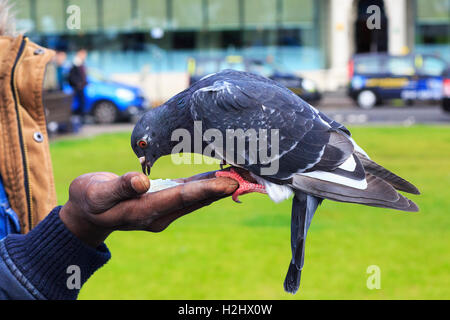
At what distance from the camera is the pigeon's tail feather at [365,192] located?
2.19 metres

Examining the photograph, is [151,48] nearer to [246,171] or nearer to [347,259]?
[347,259]

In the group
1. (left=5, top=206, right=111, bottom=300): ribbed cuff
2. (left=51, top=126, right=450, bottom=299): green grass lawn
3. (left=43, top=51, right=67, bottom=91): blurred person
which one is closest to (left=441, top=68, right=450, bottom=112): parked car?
(left=51, top=126, right=450, bottom=299): green grass lawn

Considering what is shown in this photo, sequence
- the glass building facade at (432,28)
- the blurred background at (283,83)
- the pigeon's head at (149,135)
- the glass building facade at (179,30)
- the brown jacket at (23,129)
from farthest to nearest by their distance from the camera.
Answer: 1. the glass building facade at (179,30)
2. the glass building facade at (432,28)
3. the blurred background at (283,83)
4. the pigeon's head at (149,135)
5. the brown jacket at (23,129)

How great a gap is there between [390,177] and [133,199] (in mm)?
917

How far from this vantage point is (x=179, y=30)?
1069 inches

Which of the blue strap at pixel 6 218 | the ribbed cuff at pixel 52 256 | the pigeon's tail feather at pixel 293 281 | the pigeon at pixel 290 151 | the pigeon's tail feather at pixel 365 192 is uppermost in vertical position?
the pigeon at pixel 290 151

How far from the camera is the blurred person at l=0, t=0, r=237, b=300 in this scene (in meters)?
2.11

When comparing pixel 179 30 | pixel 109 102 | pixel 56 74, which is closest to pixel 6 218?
pixel 56 74

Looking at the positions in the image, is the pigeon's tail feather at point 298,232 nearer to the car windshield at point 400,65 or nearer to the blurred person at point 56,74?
the blurred person at point 56,74

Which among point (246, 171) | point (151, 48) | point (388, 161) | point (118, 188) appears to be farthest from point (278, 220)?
point (151, 48)

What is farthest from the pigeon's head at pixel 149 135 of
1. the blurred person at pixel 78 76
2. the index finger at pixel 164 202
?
the blurred person at pixel 78 76

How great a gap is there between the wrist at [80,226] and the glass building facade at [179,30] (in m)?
24.7

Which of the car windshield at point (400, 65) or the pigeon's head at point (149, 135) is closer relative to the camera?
the pigeon's head at point (149, 135)

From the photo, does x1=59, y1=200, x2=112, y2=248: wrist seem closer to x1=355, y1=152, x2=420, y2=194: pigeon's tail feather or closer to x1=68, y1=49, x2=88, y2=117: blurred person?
x1=355, y1=152, x2=420, y2=194: pigeon's tail feather
